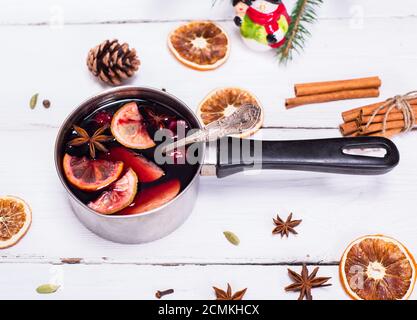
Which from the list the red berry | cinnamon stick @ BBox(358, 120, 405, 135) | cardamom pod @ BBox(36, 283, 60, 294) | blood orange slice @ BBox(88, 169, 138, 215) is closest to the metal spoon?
the red berry

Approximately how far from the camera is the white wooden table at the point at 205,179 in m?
1.56

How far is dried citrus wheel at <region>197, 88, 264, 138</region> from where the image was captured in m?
1.74

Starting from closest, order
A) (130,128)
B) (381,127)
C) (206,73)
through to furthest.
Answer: (130,128) < (381,127) < (206,73)

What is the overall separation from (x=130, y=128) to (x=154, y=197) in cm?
22

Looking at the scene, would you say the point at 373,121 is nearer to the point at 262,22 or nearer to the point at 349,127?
the point at 349,127

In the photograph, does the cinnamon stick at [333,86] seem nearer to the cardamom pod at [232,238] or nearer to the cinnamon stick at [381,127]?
the cinnamon stick at [381,127]

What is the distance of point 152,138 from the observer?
1.58 meters

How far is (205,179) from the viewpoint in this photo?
66.0 inches

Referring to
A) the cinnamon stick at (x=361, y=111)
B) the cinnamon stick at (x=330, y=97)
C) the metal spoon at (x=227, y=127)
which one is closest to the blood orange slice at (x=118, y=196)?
the metal spoon at (x=227, y=127)

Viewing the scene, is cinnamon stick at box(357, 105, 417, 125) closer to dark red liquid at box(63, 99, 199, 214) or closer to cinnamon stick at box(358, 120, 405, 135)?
cinnamon stick at box(358, 120, 405, 135)

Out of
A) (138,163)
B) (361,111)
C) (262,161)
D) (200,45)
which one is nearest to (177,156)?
(138,163)

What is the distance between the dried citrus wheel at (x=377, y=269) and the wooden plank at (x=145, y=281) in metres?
0.04

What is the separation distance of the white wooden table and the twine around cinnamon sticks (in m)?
0.05

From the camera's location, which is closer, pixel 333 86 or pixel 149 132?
pixel 149 132
